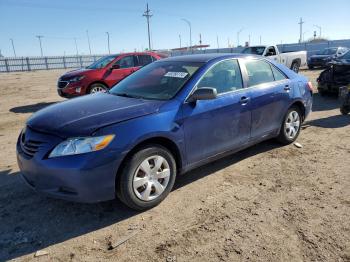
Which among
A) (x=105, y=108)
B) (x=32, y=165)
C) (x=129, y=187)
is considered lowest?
(x=129, y=187)

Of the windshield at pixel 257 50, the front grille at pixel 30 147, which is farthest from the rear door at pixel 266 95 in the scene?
the windshield at pixel 257 50

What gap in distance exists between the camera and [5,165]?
17.6 ft

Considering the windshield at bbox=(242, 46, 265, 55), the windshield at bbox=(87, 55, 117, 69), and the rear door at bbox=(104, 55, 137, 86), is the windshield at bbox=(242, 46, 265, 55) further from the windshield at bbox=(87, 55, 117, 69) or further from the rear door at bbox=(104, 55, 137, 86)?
the windshield at bbox=(87, 55, 117, 69)

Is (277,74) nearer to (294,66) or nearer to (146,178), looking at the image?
(146,178)

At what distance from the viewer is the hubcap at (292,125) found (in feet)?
18.8

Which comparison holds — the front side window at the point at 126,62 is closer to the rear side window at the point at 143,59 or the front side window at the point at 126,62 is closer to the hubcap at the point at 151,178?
the rear side window at the point at 143,59

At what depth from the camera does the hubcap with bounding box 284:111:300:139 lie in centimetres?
573

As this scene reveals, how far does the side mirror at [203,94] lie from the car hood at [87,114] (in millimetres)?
403

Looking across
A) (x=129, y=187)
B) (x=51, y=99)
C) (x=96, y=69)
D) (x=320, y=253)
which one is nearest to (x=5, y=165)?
(x=129, y=187)

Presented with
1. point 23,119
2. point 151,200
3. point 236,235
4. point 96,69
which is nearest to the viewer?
point 236,235

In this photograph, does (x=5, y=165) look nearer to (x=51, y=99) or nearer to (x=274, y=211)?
(x=274, y=211)

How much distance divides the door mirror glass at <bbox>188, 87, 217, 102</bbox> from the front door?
0.12 metres

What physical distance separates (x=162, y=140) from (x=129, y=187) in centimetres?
65

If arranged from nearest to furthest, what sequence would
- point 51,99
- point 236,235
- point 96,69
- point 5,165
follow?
point 236,235 → point 5,165 → point 96,69 → point 51,99
